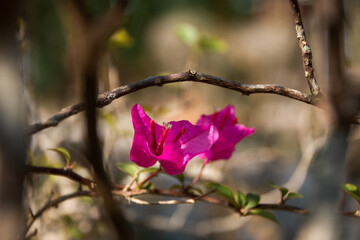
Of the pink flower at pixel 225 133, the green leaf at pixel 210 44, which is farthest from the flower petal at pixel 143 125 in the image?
the green leaf at pixel 210 44

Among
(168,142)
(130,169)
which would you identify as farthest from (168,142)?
(130,169)

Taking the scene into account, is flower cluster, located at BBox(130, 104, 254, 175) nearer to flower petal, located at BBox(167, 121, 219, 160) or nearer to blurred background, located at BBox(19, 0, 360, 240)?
flower petal, located at BBox(167, 121, 219, 160)

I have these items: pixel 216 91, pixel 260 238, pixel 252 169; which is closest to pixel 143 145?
pixel 260 238

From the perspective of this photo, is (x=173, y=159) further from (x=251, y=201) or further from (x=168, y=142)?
(x=251, y=201)

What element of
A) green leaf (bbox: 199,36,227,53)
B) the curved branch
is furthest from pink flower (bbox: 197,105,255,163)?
green leaf (bbox: 199,36,227,53)

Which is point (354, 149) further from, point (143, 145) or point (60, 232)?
point (143, 145)

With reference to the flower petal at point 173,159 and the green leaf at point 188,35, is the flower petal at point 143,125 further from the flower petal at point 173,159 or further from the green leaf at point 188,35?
the green leaf at point 188,35

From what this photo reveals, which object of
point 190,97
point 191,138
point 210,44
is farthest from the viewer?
point 190,97

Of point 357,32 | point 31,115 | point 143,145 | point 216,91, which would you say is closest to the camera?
point 143,145
